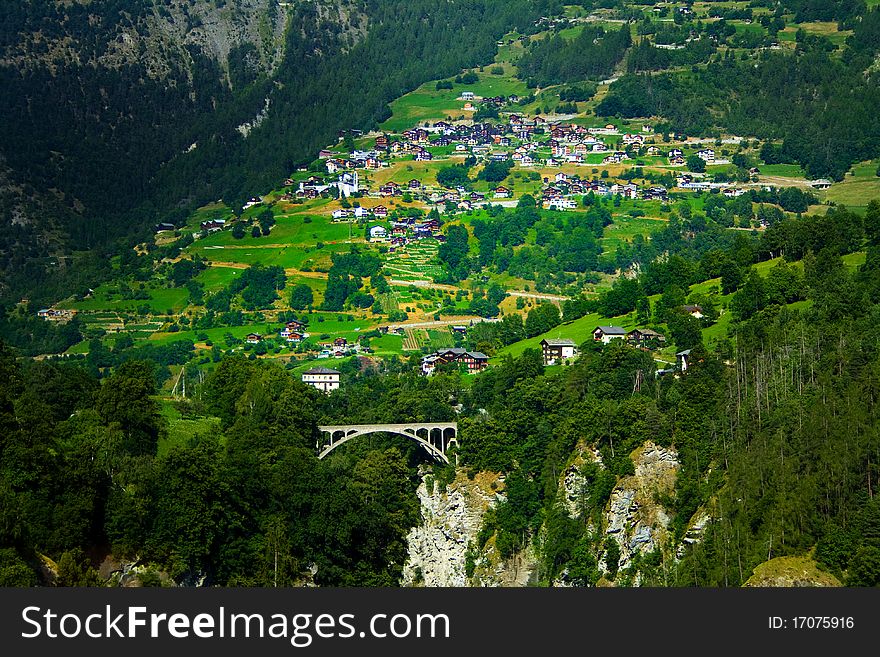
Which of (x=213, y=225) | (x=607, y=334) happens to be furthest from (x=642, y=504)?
(x=213, y=225)

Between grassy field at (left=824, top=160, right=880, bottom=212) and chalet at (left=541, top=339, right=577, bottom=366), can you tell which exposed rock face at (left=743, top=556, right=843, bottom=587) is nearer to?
chalet at (left=541, top=339, right=577, bottom=366)

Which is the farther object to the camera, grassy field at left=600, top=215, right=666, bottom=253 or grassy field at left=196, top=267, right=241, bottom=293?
grassy field at left=600, top=215, right=666, bottom=253

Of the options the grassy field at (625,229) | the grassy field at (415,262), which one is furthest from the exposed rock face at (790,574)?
the grassy field at (625,229)

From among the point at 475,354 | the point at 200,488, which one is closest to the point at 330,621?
the point at 200,488

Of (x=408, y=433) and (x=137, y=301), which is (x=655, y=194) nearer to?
(x=137, y=301)

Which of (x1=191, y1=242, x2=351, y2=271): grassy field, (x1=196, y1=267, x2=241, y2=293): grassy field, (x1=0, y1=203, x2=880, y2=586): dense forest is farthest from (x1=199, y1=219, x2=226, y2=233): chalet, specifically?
(x1=0, y1=203, x2=880, y2=586): dense forest

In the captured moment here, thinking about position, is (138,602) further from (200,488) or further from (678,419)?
(678,419)

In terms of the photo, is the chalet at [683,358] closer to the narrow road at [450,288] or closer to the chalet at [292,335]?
the chalet at [292,335]
